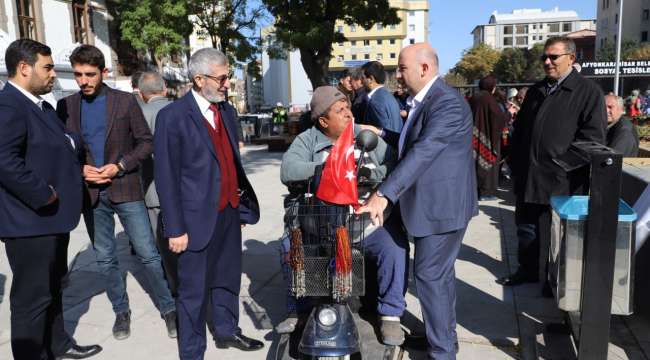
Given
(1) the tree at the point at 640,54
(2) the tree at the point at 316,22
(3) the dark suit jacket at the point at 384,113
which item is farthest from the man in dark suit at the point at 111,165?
(1) the tree at the point at 640,54

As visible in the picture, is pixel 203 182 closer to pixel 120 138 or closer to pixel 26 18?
pixel 120 138

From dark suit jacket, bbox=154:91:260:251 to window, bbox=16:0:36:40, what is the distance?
20.4 meters

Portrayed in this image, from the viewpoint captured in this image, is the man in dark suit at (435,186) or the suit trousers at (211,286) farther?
the suit trousers at (211,286)

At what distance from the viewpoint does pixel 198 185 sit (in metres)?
3.19

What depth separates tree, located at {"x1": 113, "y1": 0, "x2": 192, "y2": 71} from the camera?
22047 millimetres

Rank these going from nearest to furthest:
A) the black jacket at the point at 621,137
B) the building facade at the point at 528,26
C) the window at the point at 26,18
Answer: the black jacket at the point at 621,137 < the window at the point at 26,18 < the building facade at the point at 528,26

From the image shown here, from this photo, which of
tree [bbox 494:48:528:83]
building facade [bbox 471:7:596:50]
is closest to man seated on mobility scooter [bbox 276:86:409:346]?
tree [bbox 494:48:528:83]

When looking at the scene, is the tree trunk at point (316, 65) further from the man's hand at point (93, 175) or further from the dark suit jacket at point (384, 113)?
the man's hand at point (93, 175)

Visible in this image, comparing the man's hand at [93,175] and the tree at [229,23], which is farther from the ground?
the tree at [229,23]

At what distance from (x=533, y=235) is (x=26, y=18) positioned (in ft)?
72.2

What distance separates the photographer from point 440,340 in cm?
310

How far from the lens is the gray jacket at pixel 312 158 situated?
3.40m

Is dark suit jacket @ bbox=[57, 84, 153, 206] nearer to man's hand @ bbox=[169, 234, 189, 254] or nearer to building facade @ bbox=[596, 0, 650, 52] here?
man's hand @ bbox=[169, 234, 189, 254]

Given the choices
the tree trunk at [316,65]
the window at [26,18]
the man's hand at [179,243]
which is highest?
the window at [26,18]
